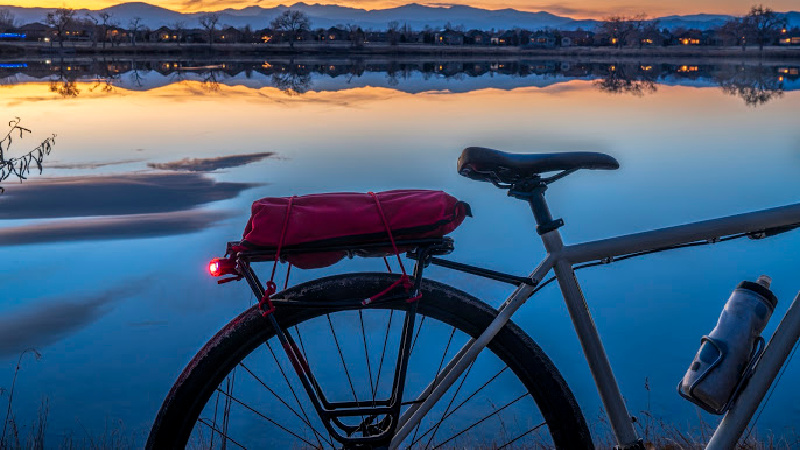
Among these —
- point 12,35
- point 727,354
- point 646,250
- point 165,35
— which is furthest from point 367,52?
point 727,354

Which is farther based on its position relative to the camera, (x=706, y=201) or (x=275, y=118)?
(x=275, y=118)

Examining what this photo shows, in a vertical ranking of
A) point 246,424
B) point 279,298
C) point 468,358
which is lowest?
point 246,424

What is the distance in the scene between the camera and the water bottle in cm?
253

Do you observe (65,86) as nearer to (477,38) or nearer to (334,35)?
(334,35)

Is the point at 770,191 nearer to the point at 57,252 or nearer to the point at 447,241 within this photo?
the point at 57,252

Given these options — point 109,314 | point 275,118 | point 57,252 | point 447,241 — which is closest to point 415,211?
point 447,241

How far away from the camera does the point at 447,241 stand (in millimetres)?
2414

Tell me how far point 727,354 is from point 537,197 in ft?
2.43

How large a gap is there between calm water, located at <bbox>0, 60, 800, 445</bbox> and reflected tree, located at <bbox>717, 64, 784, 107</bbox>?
493 millimetres

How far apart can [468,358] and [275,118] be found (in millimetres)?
30403

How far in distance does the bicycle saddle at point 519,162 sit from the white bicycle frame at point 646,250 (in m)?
0.10

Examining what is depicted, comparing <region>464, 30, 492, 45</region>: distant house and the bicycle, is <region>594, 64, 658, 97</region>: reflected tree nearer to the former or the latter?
the bicycle

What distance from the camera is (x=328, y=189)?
17891mm

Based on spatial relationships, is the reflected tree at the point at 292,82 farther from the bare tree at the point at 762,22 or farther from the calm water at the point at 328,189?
the bare tree at the point at 762,22
